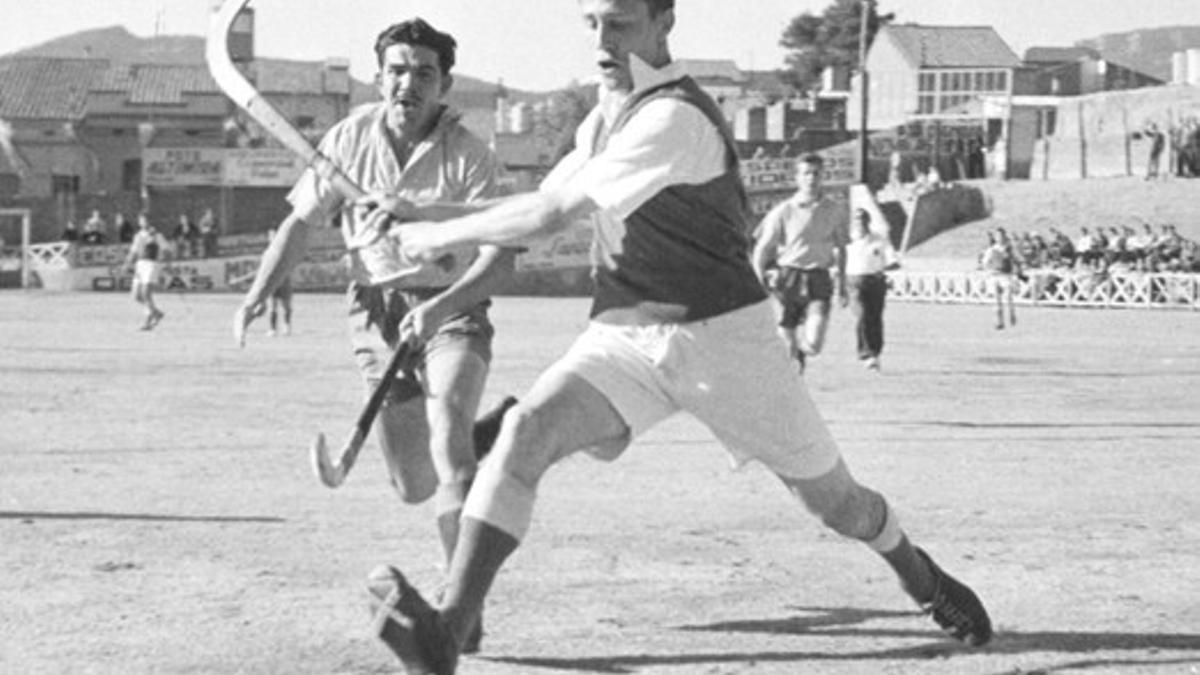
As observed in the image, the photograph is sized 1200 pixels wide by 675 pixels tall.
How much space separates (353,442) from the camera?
720cm

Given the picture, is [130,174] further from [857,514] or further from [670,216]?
[670,216]

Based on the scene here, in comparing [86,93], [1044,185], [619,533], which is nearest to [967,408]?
[619,533]

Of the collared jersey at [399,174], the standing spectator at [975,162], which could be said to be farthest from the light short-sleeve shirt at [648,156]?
the standing spectator at [975,162]

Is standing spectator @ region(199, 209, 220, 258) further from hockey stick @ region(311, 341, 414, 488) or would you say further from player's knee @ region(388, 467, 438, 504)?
hockey stick @ region(311, 341, 414, 488)

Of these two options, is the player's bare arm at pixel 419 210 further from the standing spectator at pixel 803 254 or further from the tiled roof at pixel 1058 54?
the tiled roof at pixel 1058 54

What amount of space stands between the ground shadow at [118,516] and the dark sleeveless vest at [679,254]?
437cm

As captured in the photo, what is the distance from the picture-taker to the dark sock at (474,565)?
6.44 meters

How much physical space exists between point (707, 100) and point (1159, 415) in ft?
41.1

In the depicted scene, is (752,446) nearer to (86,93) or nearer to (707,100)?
(707,100)

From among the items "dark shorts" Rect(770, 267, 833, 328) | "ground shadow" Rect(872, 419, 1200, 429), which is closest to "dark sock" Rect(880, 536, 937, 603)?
"ground shadow" Rect(872, 419, 1200, 429)

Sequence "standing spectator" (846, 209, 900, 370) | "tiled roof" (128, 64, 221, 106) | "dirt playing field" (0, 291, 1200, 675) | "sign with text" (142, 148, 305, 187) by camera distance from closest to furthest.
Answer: "dirt playing field" (0, 291, 1200, 675)
"standing spectator" (846, 209, 900, 370)
"sign with text" (142, 148, 305, 187)
"tiled roof" (128, 64, 221, 106)

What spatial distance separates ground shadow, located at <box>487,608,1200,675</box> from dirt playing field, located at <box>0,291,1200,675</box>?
17 mm

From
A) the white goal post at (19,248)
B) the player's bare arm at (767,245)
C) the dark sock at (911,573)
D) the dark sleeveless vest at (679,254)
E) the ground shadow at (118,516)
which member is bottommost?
the white goal post at (19,248)

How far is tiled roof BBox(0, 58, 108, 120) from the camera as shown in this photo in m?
93.6
